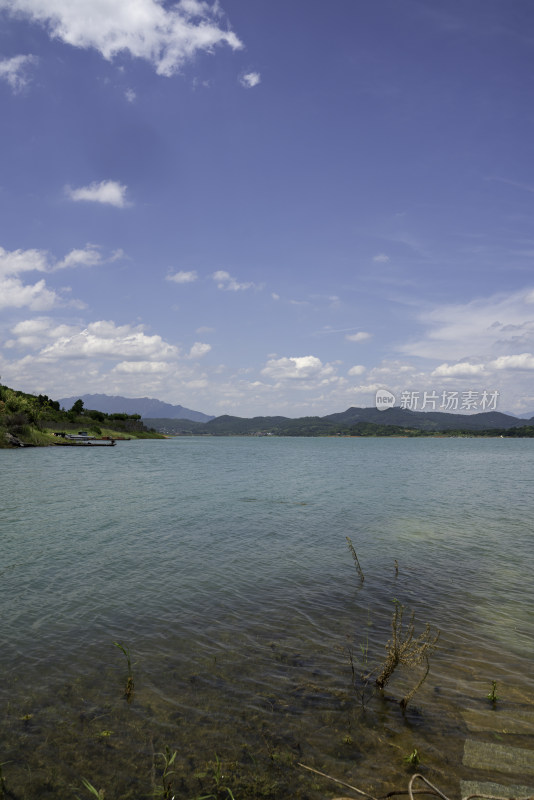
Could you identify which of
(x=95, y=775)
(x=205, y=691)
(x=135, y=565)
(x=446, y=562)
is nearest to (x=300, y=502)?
(x=446, y=562)

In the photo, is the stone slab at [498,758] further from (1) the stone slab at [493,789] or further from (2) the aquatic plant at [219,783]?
(2) the aquatic plant at [219,783]

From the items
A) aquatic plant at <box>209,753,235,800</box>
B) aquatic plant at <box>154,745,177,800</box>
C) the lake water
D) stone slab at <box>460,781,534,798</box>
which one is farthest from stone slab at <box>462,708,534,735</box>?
aquatic plant at <box>154,745,177,800</box>

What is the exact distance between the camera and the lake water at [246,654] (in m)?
7.52

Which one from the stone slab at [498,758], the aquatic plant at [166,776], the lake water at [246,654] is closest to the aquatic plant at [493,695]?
the lake water at [246,654]

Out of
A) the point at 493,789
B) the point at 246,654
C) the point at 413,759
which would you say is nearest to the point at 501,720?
the point at 493,789

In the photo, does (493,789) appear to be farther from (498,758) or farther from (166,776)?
(166,776)

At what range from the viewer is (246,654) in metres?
11.4

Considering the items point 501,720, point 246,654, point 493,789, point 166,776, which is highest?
point 493,789

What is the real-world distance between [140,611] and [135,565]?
17.1 feet

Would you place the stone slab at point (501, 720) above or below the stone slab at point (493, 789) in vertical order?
below

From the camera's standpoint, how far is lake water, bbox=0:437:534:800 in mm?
7520

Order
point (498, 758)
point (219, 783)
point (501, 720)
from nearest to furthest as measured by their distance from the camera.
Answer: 1. point (219, 783)
2. point (498, 758)
3. point (501, 720)

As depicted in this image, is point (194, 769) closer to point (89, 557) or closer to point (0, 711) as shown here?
point (0, 711)

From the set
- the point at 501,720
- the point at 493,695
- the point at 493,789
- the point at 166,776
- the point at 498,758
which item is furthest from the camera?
the point at 493,695
